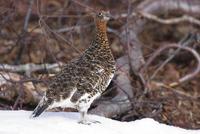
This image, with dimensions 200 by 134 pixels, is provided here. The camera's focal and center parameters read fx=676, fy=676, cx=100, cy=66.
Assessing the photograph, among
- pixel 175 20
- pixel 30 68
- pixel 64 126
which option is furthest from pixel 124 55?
pixel 64 126

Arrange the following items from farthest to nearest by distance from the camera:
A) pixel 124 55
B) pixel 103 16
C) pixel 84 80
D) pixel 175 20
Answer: pixel 175 20
pixel 124 55
pixel 103 16
pixel 84 80

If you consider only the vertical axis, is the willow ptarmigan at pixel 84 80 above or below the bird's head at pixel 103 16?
below

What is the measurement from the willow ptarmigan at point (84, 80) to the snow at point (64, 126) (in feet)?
0.34

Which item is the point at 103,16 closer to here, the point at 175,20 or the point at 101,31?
the point at 101,31

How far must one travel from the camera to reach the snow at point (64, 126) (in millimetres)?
4755

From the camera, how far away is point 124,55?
7.31 m

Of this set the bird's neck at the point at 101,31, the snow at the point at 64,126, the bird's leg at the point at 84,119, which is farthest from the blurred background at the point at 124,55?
the bird's leg at the point at 84,119

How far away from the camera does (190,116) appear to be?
7164 mm

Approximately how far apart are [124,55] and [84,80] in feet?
7.64

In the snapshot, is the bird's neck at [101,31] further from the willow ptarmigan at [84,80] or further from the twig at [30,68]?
the twig at [30,68]

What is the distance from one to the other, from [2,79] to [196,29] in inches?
147

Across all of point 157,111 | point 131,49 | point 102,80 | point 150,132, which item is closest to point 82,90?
point 102,80

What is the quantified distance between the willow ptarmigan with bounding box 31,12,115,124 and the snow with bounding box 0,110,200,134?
0.34 feet

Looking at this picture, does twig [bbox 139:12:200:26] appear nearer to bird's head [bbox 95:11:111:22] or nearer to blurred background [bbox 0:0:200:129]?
blurred background [bbox 0:0:200:129]
